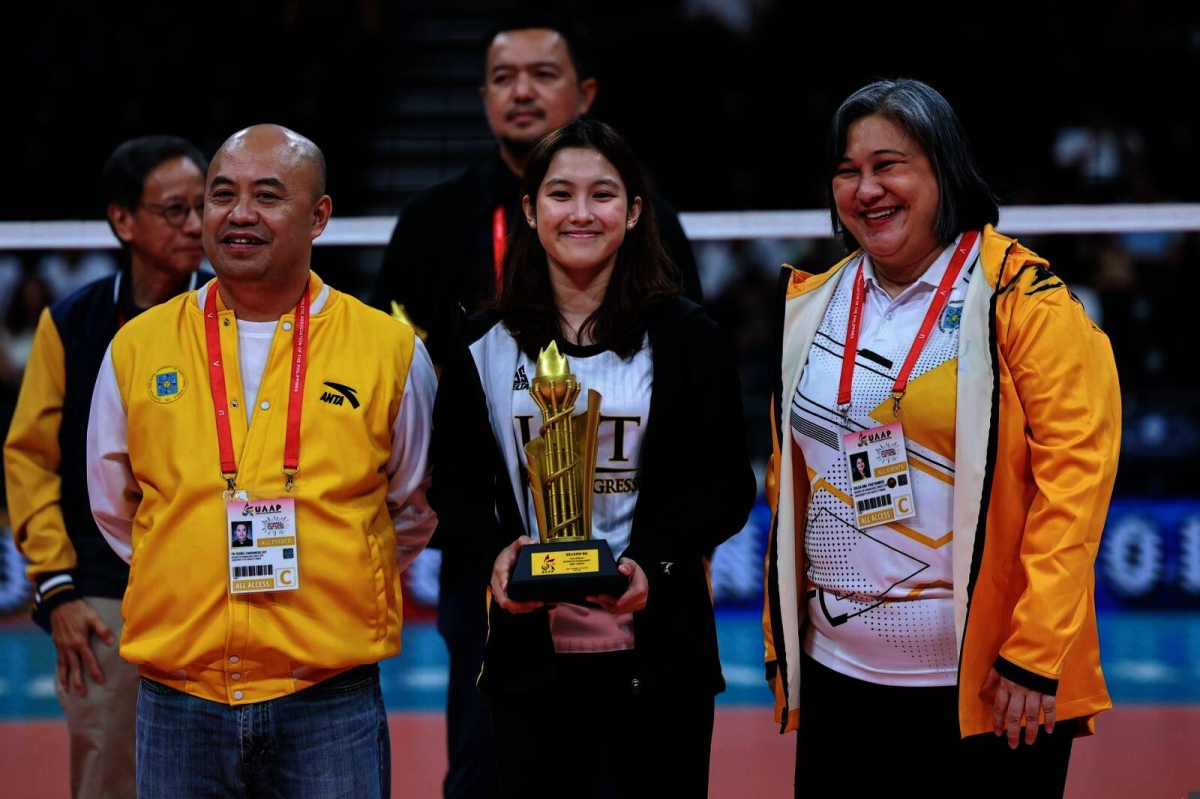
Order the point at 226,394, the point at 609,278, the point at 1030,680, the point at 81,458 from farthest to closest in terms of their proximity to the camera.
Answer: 1. the point at 81,458
2. the point at 609,278
3. the point at 226,394
4. the point at 1030,680

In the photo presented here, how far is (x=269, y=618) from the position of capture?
2.63m

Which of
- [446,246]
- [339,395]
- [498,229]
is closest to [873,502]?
[339,395]

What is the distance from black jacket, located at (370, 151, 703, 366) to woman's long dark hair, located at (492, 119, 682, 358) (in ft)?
2.31

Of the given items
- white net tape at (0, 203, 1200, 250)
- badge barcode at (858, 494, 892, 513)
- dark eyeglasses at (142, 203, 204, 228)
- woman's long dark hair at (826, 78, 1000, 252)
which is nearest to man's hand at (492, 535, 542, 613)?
badge barcode at (858, 494, 892, 513)

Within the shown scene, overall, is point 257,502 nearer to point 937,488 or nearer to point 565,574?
point 565,574

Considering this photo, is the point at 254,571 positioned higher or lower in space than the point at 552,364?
lower

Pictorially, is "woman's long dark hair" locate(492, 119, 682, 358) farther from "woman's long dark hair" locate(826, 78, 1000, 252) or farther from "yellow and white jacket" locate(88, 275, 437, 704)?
"woman's long dark hair" locate(826, 78, 1000, 252)

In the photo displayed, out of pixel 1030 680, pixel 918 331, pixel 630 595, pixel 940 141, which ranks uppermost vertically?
pixel 940 141

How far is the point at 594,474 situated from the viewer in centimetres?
275

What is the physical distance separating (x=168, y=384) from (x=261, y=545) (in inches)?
16.2

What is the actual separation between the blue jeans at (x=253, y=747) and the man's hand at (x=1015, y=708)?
4.29 ft

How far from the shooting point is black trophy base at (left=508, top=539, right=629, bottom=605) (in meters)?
2.52

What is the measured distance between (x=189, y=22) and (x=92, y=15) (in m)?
0.79

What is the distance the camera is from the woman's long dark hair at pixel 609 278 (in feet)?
9.27
